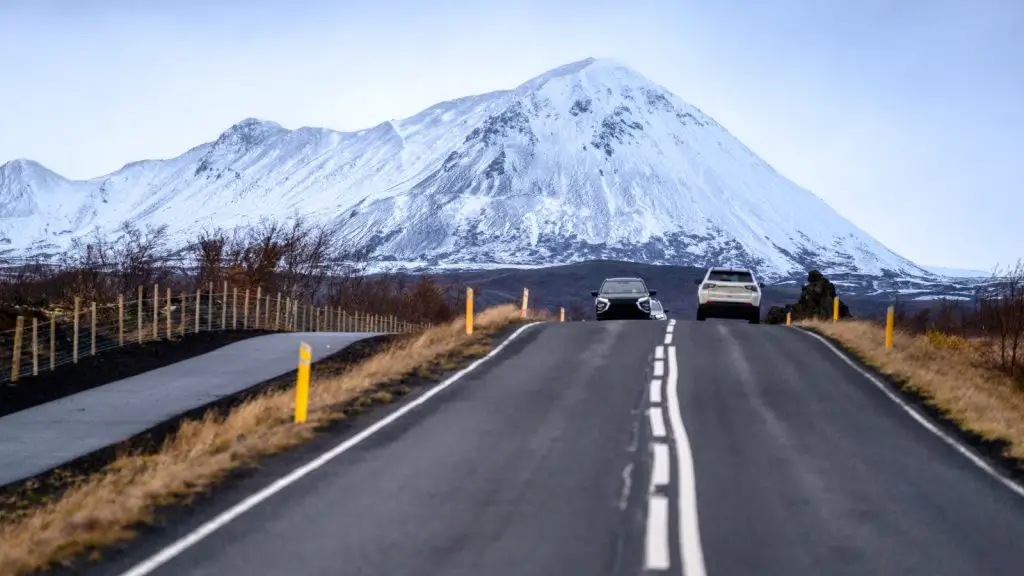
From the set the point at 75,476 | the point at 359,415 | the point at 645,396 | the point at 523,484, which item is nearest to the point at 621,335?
the point at 645,396

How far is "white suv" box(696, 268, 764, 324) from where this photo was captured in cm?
3378

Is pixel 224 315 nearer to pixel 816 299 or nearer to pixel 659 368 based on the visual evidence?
pixel 659 368

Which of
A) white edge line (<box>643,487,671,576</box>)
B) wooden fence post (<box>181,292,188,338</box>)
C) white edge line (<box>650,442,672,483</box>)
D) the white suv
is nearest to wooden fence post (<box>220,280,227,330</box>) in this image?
wooden fence post (<box>181,292,188,338</box>)

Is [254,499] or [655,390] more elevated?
[655,390]

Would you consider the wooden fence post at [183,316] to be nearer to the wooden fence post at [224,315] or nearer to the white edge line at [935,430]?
the wooden fence post at [224,315]

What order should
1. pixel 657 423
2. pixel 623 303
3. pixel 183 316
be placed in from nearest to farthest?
pixel 657 423 → pixel 183 316 → pixel 623 303

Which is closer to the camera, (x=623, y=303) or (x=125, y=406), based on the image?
(x=125, y=406)

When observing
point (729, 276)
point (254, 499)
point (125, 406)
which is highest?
point (729, 276)

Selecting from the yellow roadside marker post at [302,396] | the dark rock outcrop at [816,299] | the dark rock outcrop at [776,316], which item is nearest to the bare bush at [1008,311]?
the yellow roadside marker post at [302,396]

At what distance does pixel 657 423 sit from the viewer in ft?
48.8

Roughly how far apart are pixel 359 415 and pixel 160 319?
77.5 feet

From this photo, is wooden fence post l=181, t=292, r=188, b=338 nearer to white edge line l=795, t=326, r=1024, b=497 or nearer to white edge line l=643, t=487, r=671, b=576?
white edge line l=795, t=326, r=1024, b=497

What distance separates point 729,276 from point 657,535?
26073 millimetres


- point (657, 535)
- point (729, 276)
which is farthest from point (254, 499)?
point (729, 276)
